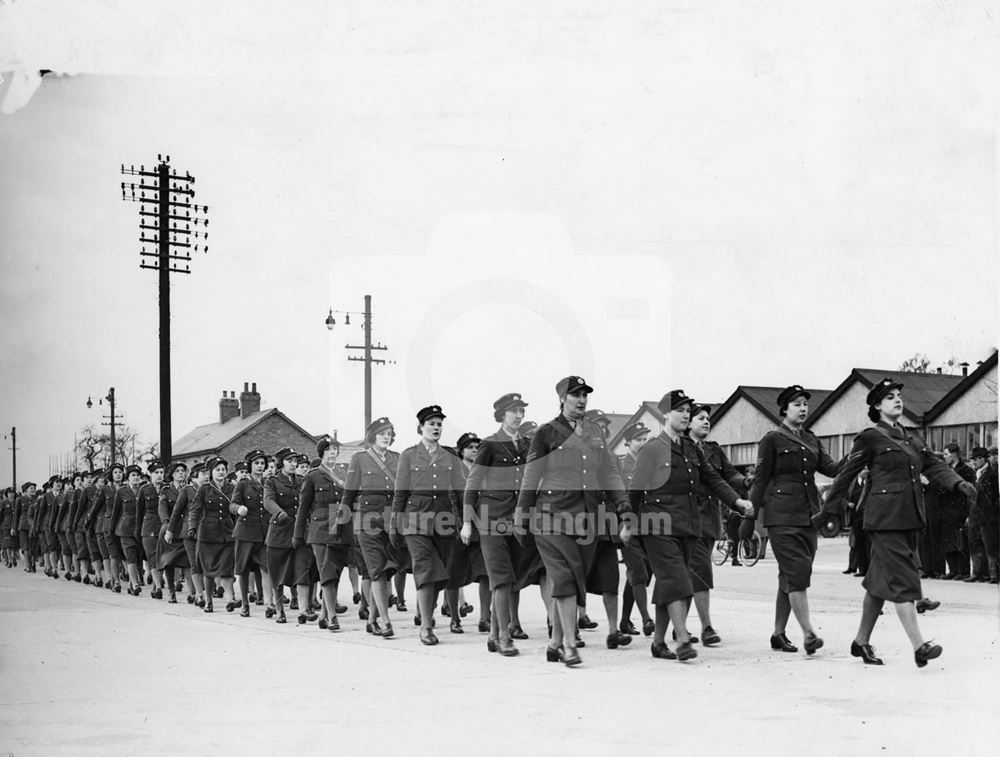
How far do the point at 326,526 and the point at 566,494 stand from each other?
4.29 meters

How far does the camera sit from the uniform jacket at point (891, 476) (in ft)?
27.9

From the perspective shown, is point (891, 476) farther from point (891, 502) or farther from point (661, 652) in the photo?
point (661, 652)

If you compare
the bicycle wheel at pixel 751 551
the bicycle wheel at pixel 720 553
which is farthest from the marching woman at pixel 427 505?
the bicycle wheel at pixel 720 553

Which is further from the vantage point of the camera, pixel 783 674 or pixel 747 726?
pixel 783 674

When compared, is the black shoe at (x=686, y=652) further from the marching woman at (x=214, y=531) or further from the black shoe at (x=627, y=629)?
the marching woman at (x=214, y=531)

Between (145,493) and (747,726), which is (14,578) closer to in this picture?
(145,493)

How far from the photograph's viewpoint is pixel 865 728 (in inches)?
254

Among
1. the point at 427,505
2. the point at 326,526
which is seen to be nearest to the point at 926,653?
the point at 427,505

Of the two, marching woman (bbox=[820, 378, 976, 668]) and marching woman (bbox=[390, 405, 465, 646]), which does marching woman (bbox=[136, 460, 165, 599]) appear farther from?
marching woman (bbox=[820, 378, 976, 668])

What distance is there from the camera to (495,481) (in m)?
10.3

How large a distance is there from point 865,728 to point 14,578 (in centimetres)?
2047

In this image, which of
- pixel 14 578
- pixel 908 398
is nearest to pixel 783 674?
pixel 14 578

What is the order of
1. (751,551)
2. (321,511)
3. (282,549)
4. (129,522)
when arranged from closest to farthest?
(321,511)
(282,549)
(129,522)
(751,551)

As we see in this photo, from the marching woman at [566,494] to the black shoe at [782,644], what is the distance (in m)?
1.39
